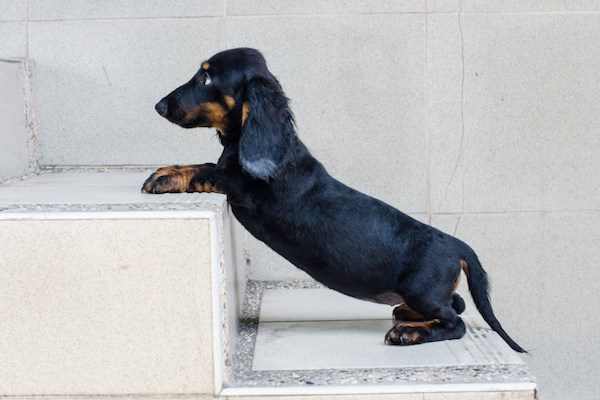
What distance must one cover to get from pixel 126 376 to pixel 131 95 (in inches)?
61.3

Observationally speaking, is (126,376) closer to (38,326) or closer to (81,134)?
(38,326)

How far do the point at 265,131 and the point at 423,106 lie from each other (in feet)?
3.98

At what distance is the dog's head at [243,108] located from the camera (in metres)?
2.44

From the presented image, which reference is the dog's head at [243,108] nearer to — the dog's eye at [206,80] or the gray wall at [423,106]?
the dog's eye at [206,80]

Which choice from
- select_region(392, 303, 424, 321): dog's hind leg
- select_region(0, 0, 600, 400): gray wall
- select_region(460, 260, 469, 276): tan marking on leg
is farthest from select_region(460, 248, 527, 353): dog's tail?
select_region(0, 0, 600, 400): gray wall

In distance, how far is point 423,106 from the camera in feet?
11.5

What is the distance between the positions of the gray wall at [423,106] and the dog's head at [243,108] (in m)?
0.95

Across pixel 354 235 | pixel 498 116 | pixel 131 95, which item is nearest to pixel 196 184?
pixel 354 235

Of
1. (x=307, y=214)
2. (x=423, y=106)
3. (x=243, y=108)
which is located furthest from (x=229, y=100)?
(x=423, y=106)

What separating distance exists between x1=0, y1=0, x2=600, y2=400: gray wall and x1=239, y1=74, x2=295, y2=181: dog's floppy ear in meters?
1.03

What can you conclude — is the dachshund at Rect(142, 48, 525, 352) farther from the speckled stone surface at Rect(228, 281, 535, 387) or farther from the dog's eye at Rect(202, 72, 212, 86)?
the speckled stone surface at Rect(228, 281, 535, 387)

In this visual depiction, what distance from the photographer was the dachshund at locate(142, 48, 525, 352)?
2.50 m

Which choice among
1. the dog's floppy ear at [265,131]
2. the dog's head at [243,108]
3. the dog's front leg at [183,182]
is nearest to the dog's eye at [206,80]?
the dog's head at [243,108]

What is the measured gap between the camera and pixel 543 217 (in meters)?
3.53
